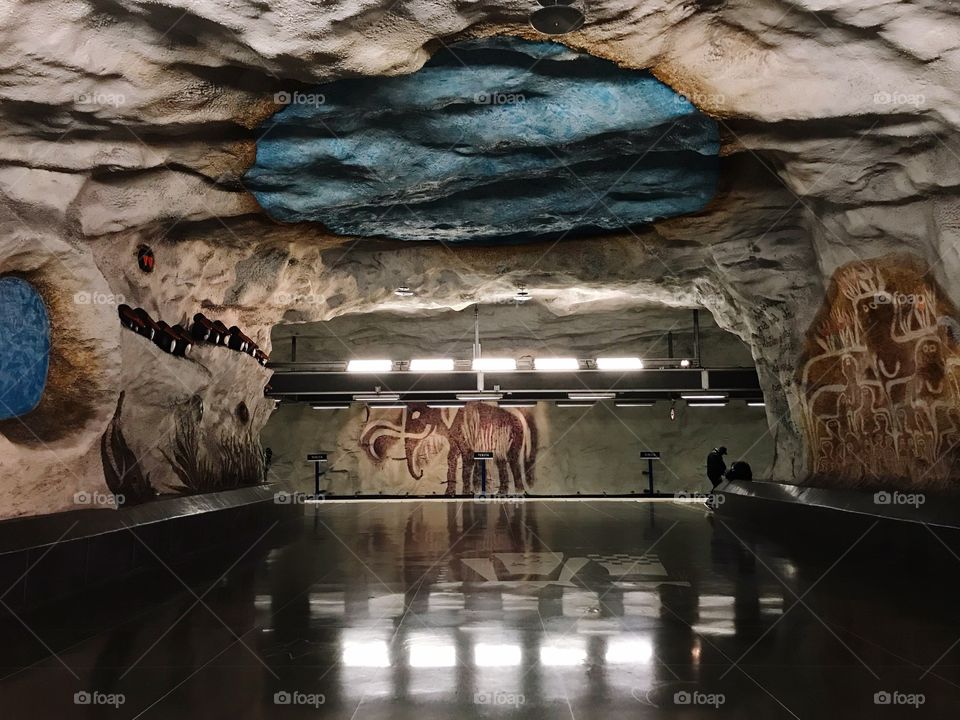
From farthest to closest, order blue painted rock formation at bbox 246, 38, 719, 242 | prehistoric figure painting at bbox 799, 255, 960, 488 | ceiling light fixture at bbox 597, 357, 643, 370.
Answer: ceiling light fixture at bbox 597, 357, 643, 370 → prehistoric figure painting at bbox 799, 255, 960, 488 → blue painted rock formation at bbox 246, 38, 719, 242

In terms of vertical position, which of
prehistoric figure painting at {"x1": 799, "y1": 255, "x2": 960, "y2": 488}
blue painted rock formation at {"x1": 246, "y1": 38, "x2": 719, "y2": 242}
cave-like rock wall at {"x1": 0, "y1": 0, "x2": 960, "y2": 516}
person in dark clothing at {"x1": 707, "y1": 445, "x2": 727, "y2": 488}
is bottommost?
person in dark clothing at {"x1": 707, "y1": 445, "x2": 727, "y2": 488}

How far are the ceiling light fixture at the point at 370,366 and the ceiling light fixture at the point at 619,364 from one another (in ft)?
15.2

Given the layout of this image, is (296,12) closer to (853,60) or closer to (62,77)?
(62,77)

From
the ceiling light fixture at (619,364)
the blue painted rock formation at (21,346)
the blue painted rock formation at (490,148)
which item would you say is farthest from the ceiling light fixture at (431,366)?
the blue painted rock formation at (21,346)

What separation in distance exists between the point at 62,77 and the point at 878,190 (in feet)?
22.3

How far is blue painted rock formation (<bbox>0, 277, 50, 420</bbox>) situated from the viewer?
6312 mm

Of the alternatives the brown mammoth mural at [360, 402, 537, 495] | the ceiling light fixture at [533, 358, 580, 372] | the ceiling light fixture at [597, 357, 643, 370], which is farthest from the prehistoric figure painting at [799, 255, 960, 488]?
the brown mammoth mural at [360, 402, 537, 495]

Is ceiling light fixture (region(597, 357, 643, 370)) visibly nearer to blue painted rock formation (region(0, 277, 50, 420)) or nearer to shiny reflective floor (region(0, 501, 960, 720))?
shiny reflective floor (region(0, 501, 960, 720))

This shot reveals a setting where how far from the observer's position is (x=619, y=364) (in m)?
17.6

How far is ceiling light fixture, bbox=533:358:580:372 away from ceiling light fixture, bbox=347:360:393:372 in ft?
10.7

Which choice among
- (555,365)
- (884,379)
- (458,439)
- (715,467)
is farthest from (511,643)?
(458,439)

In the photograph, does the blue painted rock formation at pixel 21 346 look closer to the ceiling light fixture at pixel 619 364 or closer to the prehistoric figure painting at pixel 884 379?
the prehistoric figure painting at pixel 884 379

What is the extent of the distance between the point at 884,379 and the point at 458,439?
46.2 feet

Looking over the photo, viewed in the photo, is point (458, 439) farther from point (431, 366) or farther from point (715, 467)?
point (715, 467)
